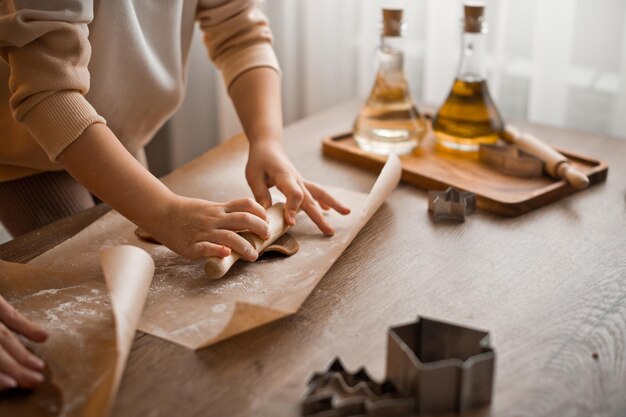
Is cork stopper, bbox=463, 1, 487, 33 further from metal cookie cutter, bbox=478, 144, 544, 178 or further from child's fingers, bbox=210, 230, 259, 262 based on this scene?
child's fingers, bbox=210, 230, 259, 262

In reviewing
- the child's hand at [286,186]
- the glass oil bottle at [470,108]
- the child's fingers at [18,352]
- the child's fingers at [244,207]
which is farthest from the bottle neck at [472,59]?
the child's fingers at [18,352]

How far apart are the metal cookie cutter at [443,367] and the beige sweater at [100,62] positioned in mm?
499

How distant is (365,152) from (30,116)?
0.53m

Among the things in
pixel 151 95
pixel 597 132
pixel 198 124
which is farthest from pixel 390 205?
pixel 198 124

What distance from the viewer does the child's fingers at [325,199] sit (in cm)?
105

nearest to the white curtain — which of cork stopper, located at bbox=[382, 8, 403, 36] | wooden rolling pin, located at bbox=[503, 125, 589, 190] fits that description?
wooden rolling pin, located at bbox=[503, 125, 589, 190]

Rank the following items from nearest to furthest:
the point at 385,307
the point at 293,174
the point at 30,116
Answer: the point at 385,307
the point at 30,116
the point at 293,174

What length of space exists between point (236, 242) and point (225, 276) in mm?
41

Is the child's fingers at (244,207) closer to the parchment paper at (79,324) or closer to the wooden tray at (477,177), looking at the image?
the parchment paper at (79,324)

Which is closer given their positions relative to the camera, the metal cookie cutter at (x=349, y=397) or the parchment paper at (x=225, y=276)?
the metal cookie cutter at (x=349, y=397)

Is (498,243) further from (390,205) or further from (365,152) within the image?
(365,152)

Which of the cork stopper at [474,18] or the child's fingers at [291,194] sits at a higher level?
the cork stopper at [474,18]

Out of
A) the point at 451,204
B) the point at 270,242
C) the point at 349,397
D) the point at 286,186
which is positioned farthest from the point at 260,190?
the point at 349,397

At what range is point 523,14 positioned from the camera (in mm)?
1544
